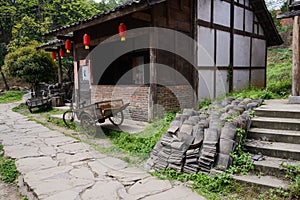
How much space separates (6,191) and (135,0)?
4622mm

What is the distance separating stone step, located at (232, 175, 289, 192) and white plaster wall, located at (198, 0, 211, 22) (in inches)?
224

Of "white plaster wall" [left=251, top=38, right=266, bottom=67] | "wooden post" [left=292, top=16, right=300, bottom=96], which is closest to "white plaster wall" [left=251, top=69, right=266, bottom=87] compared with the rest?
"white plaster wall" [left=251, top=38, right=266, bottom=67]

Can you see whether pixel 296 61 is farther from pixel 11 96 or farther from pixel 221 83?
pixel 11 96

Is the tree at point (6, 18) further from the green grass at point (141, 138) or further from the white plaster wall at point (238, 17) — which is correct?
the green grass at point (141, 138)

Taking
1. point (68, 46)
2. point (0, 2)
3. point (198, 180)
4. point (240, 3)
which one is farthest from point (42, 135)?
point (0, 2)

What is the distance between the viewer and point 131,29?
6.99 metres

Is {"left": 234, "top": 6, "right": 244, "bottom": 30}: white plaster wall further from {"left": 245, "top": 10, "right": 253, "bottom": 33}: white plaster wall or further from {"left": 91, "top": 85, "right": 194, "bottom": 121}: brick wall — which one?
{"left": 91, "top": 85, "right": 194, "bottom": 121}: brick wall

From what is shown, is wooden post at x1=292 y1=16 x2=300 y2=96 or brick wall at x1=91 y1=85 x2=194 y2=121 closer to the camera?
wooden post at x1=292 y1=16 x2=300 y2=96

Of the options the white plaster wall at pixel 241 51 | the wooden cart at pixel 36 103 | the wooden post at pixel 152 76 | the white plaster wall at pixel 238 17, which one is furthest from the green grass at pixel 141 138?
the wooden cart at pixel 36 103

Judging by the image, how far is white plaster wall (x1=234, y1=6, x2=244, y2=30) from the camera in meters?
9.18

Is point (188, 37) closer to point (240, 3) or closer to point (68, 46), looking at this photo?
point (240, 3)

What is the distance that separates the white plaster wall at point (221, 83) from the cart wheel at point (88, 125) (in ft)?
15.8

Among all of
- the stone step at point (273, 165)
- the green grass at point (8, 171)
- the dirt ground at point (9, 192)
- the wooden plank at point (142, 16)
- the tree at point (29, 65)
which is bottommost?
the dirt ground at point (9, 192)

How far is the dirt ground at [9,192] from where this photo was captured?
10.7 feet
